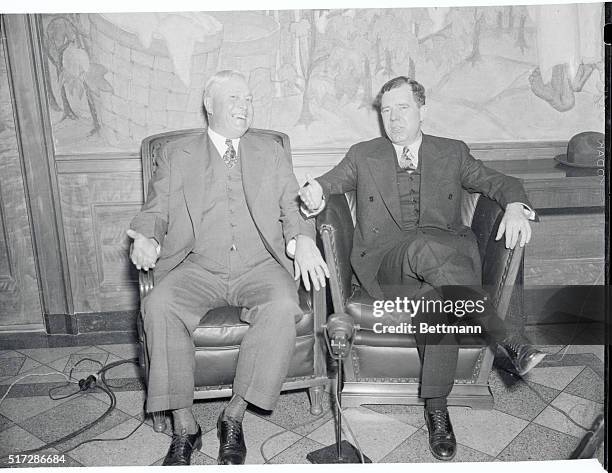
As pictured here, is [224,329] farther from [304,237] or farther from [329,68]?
[329,68]

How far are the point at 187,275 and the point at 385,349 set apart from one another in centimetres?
73

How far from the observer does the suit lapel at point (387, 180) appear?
88.9 inches

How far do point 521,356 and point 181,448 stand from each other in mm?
1286

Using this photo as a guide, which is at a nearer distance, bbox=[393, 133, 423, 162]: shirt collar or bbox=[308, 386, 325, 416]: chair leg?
bbox=[308, 386, 325, 416]: chair leg

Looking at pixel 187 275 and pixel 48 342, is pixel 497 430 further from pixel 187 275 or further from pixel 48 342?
pixel 48 342

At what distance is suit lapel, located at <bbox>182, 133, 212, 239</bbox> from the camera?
2162 millimetres

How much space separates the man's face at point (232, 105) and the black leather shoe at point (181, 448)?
1.08 m

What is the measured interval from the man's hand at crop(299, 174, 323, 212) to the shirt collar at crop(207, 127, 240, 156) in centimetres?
33

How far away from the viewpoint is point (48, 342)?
282cm

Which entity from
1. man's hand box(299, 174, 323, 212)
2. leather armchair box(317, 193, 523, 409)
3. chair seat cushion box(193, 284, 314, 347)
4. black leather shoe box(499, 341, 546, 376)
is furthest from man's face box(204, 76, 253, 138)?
black leather shoe box(499, 341, 546, 376)

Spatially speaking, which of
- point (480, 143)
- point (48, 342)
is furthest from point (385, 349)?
point (48, 342)

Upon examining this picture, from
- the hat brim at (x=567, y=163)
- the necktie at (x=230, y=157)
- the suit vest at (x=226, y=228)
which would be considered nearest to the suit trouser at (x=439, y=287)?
the suit vest at (x=226, y=228)

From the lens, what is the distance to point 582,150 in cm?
265

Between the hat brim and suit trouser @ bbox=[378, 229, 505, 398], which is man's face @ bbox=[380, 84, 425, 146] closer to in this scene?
suit trouser @ bbox=[378, 229, 505, 398]
